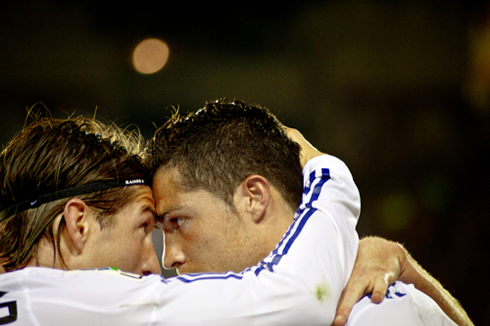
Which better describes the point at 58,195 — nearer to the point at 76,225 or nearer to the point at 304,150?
the point at 76,225

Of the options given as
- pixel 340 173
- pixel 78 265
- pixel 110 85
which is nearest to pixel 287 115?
pixel 110 85

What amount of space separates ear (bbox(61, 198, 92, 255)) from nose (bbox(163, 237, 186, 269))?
0.41 m

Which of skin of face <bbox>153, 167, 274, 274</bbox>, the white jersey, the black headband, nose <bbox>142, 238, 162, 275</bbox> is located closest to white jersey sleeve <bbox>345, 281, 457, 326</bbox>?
the white jersey

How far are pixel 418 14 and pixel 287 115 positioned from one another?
2154 millimetres

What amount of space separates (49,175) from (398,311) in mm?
1461

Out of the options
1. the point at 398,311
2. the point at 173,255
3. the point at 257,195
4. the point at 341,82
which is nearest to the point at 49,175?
the point at 173,255

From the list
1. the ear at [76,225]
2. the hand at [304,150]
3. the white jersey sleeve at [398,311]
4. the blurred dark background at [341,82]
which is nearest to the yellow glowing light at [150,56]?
the blurred dark background at [341,82]

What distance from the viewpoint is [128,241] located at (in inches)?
71.0

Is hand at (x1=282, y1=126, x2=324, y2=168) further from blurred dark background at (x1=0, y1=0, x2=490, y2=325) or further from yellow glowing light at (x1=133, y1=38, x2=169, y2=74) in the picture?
yellow glowing light at (x1=133, y1=38, x2=169, y2=74)

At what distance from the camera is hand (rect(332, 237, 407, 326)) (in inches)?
59.5

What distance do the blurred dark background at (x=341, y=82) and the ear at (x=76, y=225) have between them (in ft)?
11.9

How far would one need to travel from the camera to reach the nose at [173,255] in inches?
77.3

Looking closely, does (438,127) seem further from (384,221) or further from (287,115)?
(287,115)

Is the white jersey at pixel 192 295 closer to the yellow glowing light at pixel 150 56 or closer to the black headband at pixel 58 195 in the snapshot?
the black headband at pixel 58 195
